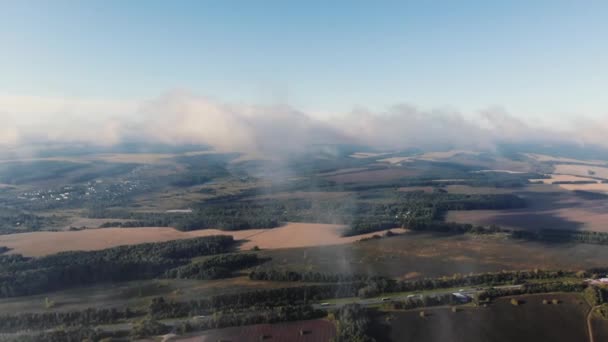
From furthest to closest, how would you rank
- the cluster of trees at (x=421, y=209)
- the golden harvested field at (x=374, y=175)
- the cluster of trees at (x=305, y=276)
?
the golden harvested field at (x=374, y=175)
the cluster of trees at (x=421, y=209)
the cluster of trees at (x=305, y=276)

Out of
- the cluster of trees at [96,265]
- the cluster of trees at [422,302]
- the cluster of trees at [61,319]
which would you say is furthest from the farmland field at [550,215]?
the cluster of trees at [61,319]

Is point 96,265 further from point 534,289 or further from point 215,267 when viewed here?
point 534,289

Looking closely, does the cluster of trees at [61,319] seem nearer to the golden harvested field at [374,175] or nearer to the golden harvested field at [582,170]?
the golden harvested field at [374,175]

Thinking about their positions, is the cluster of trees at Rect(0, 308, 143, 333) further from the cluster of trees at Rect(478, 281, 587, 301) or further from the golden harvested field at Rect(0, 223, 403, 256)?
the cluster of trees at Rect(478, 281, 587, 301)

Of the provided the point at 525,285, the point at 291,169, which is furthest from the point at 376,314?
the point at 291,169

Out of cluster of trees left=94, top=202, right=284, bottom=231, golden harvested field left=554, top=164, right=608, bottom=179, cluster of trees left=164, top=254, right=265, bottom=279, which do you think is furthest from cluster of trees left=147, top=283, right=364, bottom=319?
golden harvested field left=554, top=164, right=608, bottom=179

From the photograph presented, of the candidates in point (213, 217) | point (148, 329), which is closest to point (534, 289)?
point (148, 329)
